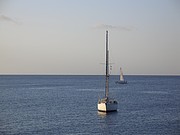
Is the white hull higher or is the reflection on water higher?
the white hull

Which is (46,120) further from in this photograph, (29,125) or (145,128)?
(145,128)

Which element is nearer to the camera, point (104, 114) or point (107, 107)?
point (104, 114)

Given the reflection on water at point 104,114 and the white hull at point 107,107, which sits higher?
the white hull at point 107,107

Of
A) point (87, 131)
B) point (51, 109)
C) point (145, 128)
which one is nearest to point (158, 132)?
point (145, 128)

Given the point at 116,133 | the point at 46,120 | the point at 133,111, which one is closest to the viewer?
the point at 116,133

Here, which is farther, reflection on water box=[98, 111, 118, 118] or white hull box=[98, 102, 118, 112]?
white hull box=[98, 102, 118, 112]

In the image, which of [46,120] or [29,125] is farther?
[46,120]

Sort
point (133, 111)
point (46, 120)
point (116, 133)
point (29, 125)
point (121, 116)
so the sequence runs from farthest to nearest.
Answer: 1. point (133, 111)
2. point (121, 116)
3. point (46, 120)
4. point (29, 125)
5. point (116, 133)

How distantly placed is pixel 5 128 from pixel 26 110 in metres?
30.5

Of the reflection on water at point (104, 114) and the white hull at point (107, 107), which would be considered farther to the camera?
the white hull at point (107, 107)

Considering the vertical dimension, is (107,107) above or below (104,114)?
above

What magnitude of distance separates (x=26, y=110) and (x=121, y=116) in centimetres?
2935

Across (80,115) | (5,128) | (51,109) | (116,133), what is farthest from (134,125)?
(51,109)

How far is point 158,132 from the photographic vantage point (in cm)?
7250
